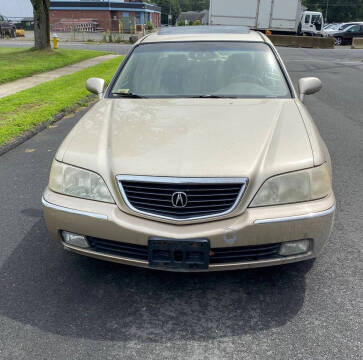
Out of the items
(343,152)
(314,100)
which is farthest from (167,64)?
(314,100)

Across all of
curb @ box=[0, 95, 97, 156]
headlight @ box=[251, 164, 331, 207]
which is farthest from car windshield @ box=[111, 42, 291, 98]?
curb @ box=[0, 95, 97, 156]

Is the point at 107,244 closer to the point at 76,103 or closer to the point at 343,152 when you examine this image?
the point at 343,152

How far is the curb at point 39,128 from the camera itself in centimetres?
585

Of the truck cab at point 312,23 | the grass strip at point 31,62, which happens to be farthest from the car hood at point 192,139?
the truck cab at point 312,23

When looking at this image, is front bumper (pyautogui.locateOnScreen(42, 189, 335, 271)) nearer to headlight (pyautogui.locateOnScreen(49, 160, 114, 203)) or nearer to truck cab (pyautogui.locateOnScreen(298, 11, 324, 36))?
headlight (pyautogui.locateOnScreen(49, 160, 114, 203))

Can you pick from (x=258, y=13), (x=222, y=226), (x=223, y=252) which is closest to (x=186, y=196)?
(x=222, y=226)

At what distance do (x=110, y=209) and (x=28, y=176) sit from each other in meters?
2.72

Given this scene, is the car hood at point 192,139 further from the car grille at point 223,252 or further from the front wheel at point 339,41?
the front wheel at point 339,41

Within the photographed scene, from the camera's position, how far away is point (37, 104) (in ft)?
27.6

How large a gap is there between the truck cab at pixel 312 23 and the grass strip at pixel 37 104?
2805cm

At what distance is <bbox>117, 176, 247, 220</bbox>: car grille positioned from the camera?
242 centimetres

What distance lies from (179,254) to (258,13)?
97.9ft

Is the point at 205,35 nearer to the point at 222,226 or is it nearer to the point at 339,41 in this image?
the point at 222,226

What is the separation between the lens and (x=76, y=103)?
8734 mm
